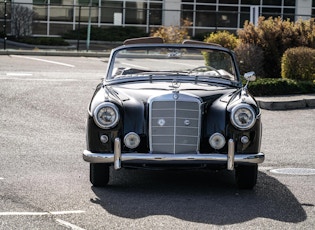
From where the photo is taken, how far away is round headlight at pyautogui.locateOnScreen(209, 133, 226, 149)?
8.14 meters

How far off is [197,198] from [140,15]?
92.3ft

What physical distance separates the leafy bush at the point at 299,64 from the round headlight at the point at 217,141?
31.3 ft

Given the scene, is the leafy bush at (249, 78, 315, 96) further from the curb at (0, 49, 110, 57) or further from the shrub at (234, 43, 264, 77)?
the curb at (0, 49, 110, 57)

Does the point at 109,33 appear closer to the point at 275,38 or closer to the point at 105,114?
the point at 275,38

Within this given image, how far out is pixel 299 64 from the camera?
17.4m

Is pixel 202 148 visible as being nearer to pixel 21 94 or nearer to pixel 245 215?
pixel 245 215

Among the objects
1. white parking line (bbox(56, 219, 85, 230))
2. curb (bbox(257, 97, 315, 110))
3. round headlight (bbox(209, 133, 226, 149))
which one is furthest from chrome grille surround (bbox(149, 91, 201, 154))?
curb (bbox(257, 97, 315, 110))

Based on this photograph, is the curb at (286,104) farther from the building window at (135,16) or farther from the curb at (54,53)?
the building window at (135,16)

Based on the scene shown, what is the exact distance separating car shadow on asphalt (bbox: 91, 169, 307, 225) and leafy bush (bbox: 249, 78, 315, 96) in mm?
6860

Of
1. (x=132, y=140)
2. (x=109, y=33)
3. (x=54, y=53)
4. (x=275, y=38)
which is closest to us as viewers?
(x=132, y=140)

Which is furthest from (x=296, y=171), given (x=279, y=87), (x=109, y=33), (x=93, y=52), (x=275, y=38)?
(x=109, y=33)

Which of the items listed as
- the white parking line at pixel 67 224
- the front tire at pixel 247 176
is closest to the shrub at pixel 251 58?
the front tire at pixel 247 176

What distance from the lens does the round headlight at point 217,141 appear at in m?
8.14

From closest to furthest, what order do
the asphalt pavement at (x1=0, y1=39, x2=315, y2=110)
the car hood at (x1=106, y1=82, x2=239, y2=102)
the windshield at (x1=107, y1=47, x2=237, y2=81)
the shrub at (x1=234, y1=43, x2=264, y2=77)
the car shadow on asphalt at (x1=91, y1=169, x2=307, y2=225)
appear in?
1. the car shadow on asphalt at (x1=91, y1=169, x2=307, y2=225)
2. the car hood at (x1=106, y1=82, x2=239, y2=102)
3. the windshield at (x1=107, y1=47, x2=237, y2=81)
4. the asphalt pavement at (x1=0, y1=39, x2=315, y2=110)
5. the shrub at (x1=234, y1=43, x2=264, y2=77)
